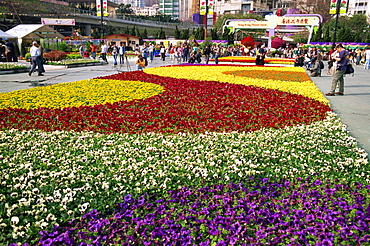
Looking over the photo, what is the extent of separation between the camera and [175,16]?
19650cm

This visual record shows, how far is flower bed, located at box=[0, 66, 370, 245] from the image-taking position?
140 inches

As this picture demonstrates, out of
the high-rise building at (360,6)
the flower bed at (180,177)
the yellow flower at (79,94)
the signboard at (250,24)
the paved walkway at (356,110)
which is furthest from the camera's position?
the high-rise building at (360,6)

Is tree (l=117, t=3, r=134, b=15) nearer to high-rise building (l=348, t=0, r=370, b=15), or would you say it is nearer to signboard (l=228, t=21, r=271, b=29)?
signboard (l=228, t=21, r=271, b=29)

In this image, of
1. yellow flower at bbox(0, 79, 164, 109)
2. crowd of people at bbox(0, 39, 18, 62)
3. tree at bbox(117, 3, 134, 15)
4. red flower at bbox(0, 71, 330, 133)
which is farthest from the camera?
tree at bbox(117, 3, 134, 15)

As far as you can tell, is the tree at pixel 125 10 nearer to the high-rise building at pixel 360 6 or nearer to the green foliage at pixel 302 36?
the green foliage at pixel 302 36

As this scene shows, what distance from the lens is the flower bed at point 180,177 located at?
3562mm

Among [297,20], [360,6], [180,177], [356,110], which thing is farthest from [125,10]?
[180,177]

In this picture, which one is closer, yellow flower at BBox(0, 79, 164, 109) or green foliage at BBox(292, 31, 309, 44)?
yellow flower at BBox(0, 79, 164, 109)

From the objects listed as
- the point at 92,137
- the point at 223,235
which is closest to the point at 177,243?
the point at 223,235

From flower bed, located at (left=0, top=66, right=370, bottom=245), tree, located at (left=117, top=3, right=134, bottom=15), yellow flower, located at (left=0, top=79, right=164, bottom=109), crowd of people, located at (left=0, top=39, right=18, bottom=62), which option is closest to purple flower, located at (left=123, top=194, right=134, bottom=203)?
flower bed, located at (left=0, top=66, right=370, bottom=245)

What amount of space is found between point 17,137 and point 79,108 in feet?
9.22

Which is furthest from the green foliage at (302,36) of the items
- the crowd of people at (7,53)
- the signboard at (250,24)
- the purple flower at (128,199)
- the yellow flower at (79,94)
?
the purple flower at (128,199)

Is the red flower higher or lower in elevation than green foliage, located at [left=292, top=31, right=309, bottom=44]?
lower

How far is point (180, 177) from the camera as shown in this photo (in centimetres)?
478
